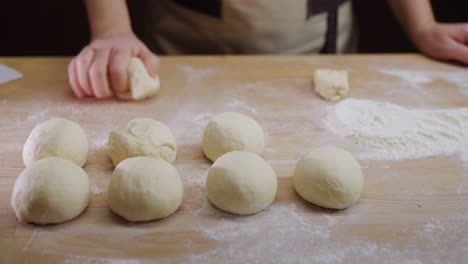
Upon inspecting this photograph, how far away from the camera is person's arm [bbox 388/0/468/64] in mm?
2221

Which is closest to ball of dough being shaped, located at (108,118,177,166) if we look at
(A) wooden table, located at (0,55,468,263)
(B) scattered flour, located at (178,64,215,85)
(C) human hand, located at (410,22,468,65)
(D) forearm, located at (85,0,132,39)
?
(A) wooden table, located at (0,55,468,263)

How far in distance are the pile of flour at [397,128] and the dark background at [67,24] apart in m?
1.80

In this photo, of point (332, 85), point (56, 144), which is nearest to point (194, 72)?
point (332, 85)

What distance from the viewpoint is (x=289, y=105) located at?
6.15 ft

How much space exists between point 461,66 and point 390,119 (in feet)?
2.60

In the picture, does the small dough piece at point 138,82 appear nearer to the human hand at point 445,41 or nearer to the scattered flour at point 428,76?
the scattered flour at point 428,76

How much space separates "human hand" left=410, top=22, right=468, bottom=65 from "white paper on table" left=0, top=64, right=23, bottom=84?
7.09ft

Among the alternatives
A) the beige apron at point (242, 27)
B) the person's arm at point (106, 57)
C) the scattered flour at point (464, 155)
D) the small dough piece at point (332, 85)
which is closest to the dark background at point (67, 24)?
the beige apron at point (242, 27)

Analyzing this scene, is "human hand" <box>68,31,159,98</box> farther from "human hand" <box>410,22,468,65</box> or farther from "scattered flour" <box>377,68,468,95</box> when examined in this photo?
"human hand" <box>410,22,468,65</box>

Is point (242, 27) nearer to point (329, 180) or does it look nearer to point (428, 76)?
point (428, 76)

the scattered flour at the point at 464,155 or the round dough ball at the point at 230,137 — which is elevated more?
the round dough ball at the point at 230,137

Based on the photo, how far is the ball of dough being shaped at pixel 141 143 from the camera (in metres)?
1.43

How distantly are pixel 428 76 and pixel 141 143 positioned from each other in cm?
153

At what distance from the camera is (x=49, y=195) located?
46.9 inches
